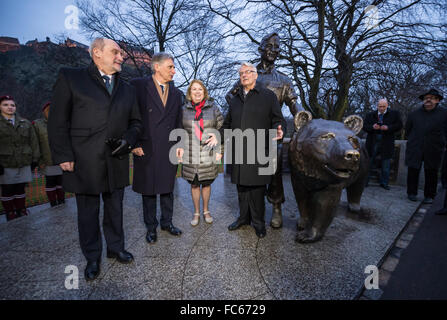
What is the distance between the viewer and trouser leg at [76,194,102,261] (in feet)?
6.79

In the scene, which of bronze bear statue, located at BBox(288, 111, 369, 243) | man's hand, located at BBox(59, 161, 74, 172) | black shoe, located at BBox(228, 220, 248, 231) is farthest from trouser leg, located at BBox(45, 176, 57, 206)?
bronze bear statue, located at BBox(288, 111, 369, 243)

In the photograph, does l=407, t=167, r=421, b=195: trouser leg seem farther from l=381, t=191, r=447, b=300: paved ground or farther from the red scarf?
the red scarf

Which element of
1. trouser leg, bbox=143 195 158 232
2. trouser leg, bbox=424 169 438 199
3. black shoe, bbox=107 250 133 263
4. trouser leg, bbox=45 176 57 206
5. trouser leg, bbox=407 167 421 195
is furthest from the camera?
trouser leg, bbox=407 167 421 195

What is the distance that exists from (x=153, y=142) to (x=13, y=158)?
2.87 m

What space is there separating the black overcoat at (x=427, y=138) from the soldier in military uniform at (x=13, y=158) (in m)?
7.52

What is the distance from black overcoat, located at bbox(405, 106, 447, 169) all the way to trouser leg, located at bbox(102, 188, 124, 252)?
5.55 m

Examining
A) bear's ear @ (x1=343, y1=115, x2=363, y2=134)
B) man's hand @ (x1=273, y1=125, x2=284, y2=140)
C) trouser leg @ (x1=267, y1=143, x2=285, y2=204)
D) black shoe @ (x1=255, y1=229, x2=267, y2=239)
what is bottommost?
black shoe @ (x1=255, y1=229, x2=267, y2=239)

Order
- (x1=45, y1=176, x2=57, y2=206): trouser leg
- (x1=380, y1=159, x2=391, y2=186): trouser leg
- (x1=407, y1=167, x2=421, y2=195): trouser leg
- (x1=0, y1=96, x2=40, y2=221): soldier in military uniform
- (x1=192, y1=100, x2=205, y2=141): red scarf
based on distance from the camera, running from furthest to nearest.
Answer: (x1=380, y1=159, x2=391, y2=186): trouser leg, (x1=407, y1=167, x2=421, y2=195): trouser leg, (x1=45, y1=176, x2=57, y2=206): trouser leg, (x1=0, y1=96, x2=40, y2=221): soldier in military uniform, (x1=192, y1=100, x2=205, y2=141): red scarf

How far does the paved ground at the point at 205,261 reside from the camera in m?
1.84

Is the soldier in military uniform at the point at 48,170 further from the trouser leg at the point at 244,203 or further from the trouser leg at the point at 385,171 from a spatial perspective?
the trouser leg at the point at 385,171

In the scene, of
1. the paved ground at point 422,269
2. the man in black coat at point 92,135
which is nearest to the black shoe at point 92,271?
the man in black coat at point 92,135

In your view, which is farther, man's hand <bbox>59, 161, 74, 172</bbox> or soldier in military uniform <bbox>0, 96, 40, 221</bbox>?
soldier in military uniform <bbox>0, 96, 40, 221</bbox>

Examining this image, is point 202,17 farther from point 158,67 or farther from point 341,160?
point 341,160

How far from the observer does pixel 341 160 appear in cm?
190
